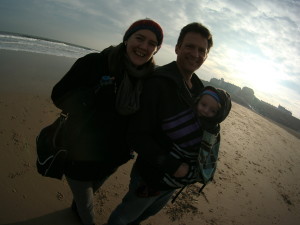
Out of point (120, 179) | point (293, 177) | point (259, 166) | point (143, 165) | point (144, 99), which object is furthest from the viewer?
point (293, 177)

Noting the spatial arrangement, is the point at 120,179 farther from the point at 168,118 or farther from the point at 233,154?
the point at 233,154

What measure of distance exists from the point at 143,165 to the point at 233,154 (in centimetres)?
659

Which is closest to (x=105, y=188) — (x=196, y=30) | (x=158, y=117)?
(x=158, y=117)

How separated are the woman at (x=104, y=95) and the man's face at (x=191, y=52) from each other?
0.89ft

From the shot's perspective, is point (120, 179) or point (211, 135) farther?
point (120, 179)

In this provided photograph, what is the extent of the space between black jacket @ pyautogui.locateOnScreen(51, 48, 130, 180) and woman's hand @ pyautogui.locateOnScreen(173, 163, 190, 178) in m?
0.64

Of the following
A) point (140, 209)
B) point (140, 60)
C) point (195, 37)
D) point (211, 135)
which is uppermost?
point (195, 37)

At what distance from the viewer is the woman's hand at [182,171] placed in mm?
1976

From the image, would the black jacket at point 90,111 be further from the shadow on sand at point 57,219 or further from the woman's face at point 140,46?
the shadow on sand at point 57,219

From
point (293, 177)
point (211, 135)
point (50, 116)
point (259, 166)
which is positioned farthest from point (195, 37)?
point (293, 177)

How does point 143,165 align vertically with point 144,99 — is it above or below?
below

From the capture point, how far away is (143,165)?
2279mm

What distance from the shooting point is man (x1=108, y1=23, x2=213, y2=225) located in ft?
6.41

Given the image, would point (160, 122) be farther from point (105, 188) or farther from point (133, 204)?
point (105, 188)
